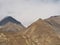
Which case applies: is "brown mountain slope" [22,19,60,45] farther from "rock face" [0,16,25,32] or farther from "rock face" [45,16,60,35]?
"rock face" [0,16,25,32]

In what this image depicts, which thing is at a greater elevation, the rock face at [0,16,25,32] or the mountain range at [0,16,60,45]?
the mountain range at [0,16,60,45]

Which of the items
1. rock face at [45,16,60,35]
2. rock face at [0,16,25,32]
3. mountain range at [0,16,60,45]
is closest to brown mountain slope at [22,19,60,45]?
mountain range at [0,16,60,45]

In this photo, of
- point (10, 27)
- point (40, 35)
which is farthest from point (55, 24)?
point (40, 35)

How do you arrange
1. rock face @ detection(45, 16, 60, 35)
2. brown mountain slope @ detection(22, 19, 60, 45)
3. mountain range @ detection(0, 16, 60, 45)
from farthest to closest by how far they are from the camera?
rock face @ detection(45, 16, 60, 35), brown mountain slope @ detection(22, 19, 60, 45), mountain range @ detection(0, 16, 60, 45)

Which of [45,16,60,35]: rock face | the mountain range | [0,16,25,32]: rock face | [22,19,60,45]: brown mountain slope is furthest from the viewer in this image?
[0,16,25,32]: rock face

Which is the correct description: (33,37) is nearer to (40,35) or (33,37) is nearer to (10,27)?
(40,35)

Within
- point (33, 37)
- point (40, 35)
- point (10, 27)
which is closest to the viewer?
point (33, 37)

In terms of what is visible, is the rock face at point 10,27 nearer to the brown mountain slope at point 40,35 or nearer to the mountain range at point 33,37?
the mountain range at point 33,37

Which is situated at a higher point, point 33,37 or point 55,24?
point 33,37

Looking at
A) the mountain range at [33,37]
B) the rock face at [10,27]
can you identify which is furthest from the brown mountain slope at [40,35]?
the rock face at [10,27]

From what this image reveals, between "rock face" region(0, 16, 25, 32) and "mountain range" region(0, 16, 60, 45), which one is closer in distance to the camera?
"mountain range" region(0, 16, 60, 45)
